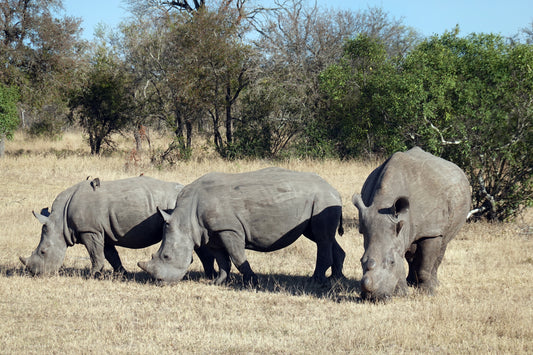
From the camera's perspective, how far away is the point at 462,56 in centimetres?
1423

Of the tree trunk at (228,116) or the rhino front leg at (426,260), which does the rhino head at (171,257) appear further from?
the tree trunk at (228,116)

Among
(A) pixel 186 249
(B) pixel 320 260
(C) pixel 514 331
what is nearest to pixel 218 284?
(A) pixel 186 249

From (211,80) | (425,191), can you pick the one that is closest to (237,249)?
(425,191)

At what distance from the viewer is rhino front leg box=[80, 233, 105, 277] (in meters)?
9.95

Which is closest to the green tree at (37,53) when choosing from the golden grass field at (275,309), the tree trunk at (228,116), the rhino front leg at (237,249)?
the tree trunk at (228,116)

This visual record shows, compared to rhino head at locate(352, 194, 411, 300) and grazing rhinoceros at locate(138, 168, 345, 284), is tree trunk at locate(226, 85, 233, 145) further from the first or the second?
rhino head at locate(352, 194, 411, 300)

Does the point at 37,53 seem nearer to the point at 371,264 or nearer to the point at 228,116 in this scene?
the point at 228,116

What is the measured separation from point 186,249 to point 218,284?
784 millimetres

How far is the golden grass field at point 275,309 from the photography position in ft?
21.7

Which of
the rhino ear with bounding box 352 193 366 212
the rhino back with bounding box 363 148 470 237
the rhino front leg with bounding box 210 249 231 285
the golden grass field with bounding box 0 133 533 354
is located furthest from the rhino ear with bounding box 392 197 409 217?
the rhino front leg with bounding box 210 249 231 285

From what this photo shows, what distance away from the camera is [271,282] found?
989cm

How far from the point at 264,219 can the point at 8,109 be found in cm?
1916

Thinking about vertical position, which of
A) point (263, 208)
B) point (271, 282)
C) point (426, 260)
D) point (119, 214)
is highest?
point (263, 208)

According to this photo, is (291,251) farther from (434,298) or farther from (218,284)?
(434,298)
